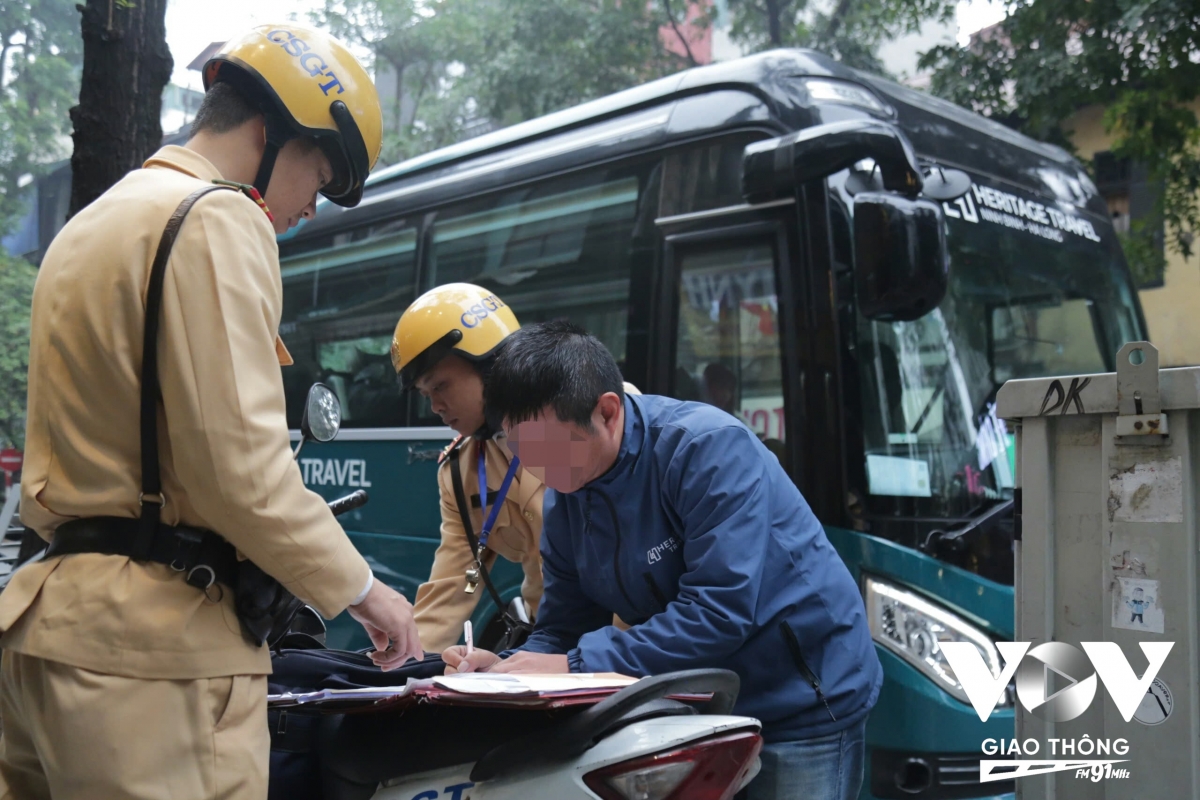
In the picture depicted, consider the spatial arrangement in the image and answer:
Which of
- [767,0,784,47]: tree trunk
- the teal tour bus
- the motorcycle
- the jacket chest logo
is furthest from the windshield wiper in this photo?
[767,0,784,47]: tree trunk

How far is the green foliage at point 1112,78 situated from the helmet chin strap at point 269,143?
7633 millimetres

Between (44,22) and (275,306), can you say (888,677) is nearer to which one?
(275,306)

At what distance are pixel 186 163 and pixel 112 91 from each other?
2393 millimetres

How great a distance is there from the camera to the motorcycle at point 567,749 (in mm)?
1659

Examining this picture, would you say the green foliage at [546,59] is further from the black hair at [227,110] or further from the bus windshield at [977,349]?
the black hair at [227,110]

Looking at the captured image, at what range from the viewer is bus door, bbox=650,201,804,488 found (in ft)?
13.7

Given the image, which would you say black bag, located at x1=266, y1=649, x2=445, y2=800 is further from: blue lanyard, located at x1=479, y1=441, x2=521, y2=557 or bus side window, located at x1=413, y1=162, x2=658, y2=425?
bus side window, located at x1=413, y1=162, x2=658, y2=425

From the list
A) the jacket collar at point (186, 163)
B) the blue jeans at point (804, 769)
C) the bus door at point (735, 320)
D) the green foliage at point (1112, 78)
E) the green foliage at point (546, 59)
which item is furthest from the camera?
the green foliage at point (546, 59)

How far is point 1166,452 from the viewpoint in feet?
7.50

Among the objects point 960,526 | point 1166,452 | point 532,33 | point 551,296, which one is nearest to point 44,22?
point 532,33

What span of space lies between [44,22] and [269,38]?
12.5 meters

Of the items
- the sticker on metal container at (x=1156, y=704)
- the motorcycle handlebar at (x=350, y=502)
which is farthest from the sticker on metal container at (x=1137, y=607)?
A: the motorcycle handlebar at (x=350, y=502)

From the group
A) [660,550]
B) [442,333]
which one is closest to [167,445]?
[660,550]

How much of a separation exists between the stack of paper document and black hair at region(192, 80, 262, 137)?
3.35 ft
